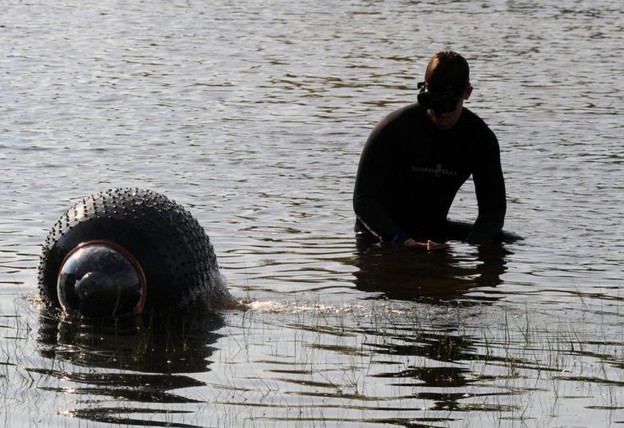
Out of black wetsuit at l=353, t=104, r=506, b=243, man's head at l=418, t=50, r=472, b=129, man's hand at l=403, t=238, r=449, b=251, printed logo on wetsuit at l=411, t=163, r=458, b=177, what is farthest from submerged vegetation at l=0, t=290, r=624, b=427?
printed logo on wetsuit at l=411, t=163, r=458, b=177

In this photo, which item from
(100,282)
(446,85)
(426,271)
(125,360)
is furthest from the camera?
(426,271)

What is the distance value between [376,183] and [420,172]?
46cm

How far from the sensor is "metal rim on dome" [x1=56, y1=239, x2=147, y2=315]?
10047 millimetres

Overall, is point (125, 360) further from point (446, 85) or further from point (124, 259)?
point (446, 85)

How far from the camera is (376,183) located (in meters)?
12.7

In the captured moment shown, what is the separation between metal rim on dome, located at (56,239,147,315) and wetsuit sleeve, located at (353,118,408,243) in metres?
3.04

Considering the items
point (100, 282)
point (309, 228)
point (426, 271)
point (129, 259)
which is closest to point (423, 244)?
point (426, 271)

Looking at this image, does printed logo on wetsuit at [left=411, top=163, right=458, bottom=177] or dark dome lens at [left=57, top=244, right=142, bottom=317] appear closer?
dark dome lens at [left=57, top=244, right=142, bottom=317]

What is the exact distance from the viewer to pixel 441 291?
38.3 feet

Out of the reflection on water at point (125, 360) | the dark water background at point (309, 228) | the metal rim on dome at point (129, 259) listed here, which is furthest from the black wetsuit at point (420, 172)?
the metal rim on dome at point (129, 259)

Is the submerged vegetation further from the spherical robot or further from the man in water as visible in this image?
the man in water

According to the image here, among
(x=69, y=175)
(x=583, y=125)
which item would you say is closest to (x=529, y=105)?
(x=583, y=125)

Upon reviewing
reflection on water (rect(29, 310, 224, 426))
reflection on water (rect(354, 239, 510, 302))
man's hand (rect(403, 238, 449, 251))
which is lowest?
reflection on water (rect(354, 239, 510, 302))

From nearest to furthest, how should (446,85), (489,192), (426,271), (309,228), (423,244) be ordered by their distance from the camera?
1. (446,85)
2. (426,271)
3. (423,244)
4. (489,192)
5. (309,228)
